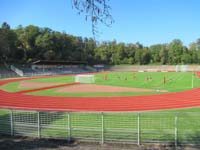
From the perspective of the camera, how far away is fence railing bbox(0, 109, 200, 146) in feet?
37.4

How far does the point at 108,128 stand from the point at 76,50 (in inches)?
3828

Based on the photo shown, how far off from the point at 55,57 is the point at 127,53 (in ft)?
127

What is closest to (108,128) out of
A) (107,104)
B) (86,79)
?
(107,104)

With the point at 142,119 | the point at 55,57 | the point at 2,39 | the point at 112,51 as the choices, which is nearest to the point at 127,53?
the point at 112,51

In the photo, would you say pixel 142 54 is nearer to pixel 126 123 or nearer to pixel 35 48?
pixel 35 48

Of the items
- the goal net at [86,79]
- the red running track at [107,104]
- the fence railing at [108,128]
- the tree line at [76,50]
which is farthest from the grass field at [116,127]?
the tree line at [76,50]

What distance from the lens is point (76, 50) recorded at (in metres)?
108

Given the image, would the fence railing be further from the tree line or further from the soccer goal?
the tree line

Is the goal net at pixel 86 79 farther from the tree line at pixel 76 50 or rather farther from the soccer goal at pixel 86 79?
the tree line at pixel 76 50

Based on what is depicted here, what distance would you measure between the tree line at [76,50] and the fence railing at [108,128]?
53.8 meters

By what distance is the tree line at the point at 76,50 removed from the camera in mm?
83375

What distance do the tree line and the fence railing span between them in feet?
177

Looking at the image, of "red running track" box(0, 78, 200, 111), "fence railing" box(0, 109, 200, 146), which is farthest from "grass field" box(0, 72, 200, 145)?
"red running track" box(0, 78, 200, 111)

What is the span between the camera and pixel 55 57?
93312 millimetres
